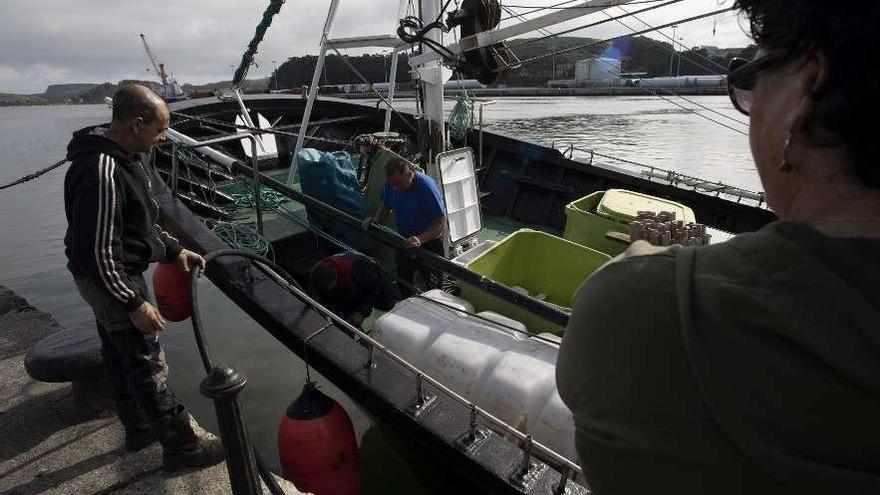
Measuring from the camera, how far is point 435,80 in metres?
6.51

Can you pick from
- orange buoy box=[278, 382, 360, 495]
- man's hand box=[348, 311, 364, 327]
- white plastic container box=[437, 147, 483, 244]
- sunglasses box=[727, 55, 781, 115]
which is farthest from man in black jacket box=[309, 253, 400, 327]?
sunglasses box=[727, 55, 781, 115]

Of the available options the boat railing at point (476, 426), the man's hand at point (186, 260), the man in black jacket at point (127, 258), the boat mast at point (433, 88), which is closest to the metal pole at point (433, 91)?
the boat mast at point (433, 88)

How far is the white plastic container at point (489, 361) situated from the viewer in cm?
277

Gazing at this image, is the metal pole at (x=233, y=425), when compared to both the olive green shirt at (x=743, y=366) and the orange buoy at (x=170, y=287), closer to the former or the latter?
the olive green shirt at (x=743, y=366)

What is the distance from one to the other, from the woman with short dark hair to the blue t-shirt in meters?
4.51

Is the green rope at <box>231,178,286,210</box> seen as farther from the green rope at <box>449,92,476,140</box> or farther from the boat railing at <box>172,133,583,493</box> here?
the green rope at <box>449,92,476,140</box>

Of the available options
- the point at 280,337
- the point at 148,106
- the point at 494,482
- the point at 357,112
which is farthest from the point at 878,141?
the point at 357,112

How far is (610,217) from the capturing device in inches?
212

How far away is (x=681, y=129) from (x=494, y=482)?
38.5 metres

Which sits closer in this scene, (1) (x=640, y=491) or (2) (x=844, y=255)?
(2) (x=844, y=255)

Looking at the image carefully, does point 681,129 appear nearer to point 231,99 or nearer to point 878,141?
point 231,99

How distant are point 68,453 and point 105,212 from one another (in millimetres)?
1607

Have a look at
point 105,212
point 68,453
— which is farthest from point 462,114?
point 68,453

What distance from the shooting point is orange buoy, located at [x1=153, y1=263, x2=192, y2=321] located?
3.59 metres
